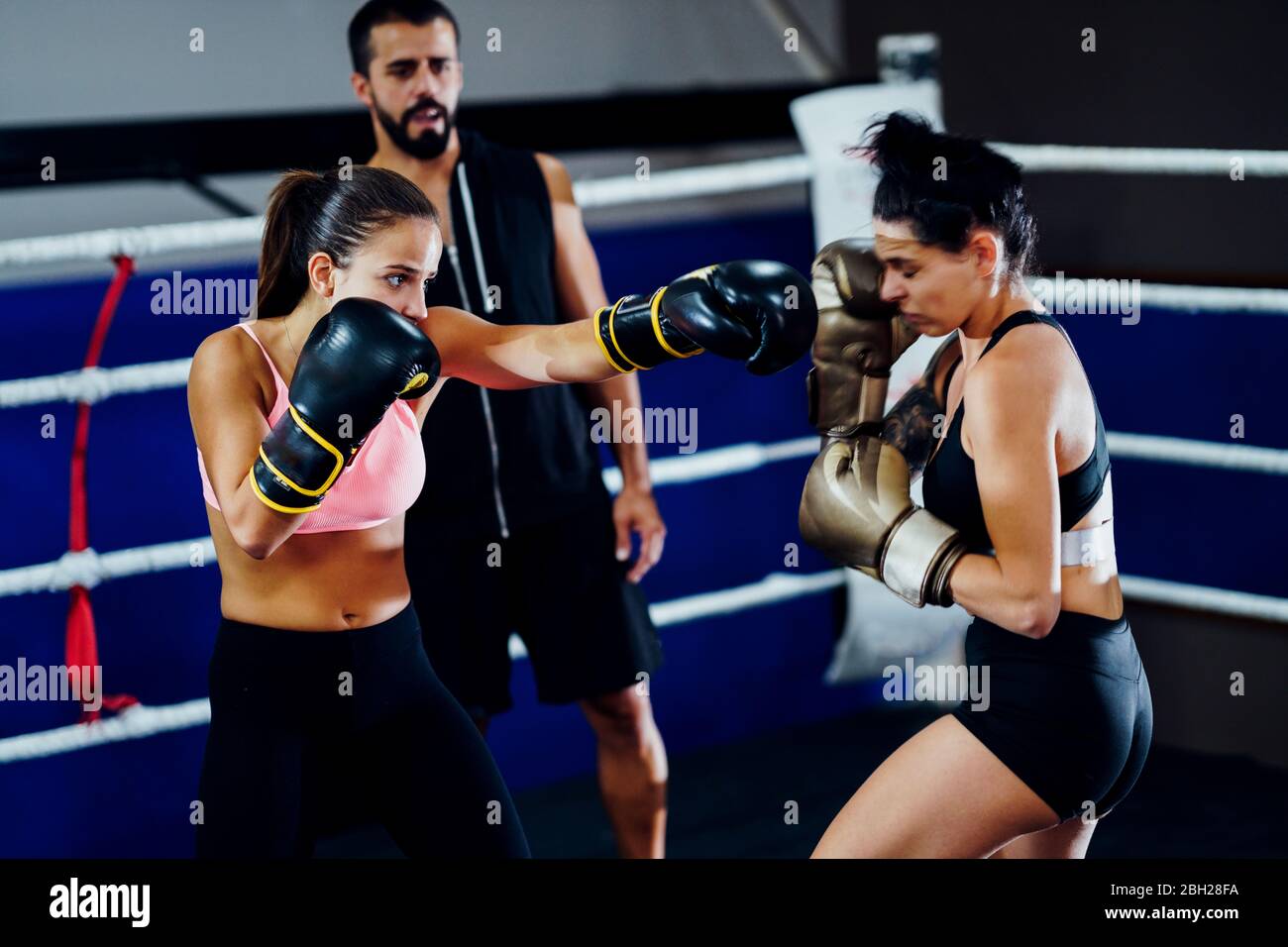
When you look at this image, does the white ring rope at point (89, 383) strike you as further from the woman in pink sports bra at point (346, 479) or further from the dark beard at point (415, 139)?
the woman in pink sports bra at point (346, 479)

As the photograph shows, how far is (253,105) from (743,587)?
4.09ft

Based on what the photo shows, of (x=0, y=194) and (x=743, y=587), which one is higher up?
(x=0, y=194)

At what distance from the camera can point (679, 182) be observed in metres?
2.49

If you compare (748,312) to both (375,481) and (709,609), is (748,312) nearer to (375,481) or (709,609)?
(375,481)

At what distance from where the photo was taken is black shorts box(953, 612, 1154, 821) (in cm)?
163

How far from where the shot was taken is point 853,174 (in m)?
2.73

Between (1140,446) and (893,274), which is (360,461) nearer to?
(893,274)

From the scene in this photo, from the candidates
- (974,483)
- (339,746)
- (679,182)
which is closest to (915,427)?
(974,483)

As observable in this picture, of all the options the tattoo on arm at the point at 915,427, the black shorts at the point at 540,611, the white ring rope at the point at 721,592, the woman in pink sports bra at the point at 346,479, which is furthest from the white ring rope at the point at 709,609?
the tattoo on arm at the point at 915,427

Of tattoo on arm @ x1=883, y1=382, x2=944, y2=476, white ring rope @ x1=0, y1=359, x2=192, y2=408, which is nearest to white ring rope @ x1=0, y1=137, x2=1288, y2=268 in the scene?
white ring rope @ x1=0, y1=359, x2=192, y2=408

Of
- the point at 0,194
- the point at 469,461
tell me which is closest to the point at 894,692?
the point at 469,461

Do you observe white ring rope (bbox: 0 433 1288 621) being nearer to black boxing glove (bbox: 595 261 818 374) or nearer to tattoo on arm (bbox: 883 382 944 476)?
tattoo on arm (bbox: 883 382 944 476)

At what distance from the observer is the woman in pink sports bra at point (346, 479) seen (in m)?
1.54

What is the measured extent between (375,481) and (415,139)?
56 cm
